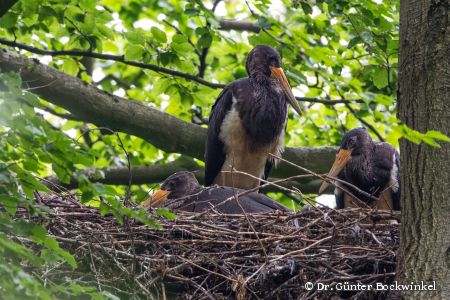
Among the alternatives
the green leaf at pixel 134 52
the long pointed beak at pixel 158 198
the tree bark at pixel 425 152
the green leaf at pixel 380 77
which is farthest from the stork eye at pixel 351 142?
the tree bark at pixel 425 152

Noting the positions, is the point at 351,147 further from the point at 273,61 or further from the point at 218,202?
the point at 273,61

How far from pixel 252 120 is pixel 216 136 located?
0.34 meters

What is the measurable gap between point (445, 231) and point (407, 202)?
0.22 meters

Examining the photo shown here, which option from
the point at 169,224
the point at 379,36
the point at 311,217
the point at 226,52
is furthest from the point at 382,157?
the point at 226,52

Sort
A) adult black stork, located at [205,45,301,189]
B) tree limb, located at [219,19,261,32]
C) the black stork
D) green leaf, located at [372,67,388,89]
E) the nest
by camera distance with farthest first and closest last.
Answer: tree limb, located at [219,19,261,32]
adult black stork, located at [205,45,301,189]
green leaf, located at [372,67,388,89]
the black stork
the nest

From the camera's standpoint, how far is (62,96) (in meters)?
7.55

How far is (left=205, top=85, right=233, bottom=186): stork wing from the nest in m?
2.27

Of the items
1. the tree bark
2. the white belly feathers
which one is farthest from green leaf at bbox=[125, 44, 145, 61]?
the tree bark

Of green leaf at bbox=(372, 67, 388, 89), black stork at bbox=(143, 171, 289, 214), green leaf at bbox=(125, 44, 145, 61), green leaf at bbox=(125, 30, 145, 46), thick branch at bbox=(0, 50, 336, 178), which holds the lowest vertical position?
black stork at bbox=(143, 171, 289, 214)

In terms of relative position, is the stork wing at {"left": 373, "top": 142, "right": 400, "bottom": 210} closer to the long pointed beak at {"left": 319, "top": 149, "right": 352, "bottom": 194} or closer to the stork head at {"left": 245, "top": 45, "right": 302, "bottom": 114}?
the long pointed beak at {"left": 319, "top": 149, "right": 352, "bottom": 194}

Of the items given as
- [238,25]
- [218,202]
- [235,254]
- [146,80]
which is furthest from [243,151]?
[146,80]

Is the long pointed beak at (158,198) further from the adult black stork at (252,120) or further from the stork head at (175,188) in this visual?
the adult black stork at (252,120)

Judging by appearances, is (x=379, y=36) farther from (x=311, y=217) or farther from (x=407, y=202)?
(x=407, y=202)

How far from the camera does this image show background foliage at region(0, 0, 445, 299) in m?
3.94
